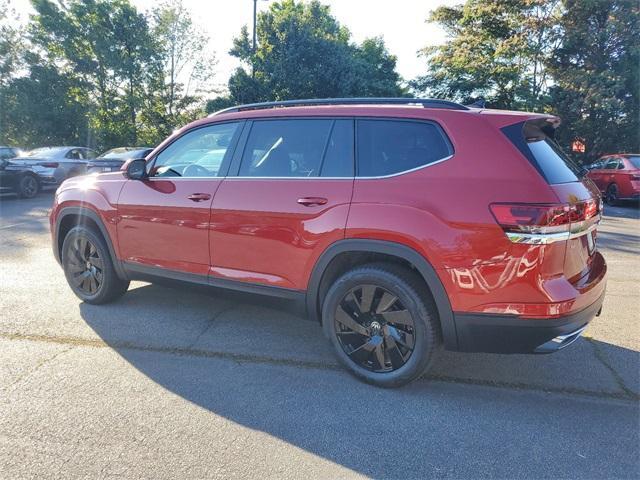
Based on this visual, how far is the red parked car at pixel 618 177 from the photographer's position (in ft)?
43.9

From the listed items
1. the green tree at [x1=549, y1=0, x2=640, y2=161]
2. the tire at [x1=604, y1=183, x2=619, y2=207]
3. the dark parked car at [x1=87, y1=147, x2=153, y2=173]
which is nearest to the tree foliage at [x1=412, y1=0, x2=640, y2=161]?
the green tree at [x1=549, y1=0, x2=640, y2=161]

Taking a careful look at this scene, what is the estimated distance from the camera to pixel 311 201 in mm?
3096

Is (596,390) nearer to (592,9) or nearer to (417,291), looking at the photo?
(417,291)

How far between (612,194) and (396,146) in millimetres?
→ 14175

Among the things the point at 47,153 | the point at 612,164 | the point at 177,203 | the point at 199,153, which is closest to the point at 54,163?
the point at 47,153

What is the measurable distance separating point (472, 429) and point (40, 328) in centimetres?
347

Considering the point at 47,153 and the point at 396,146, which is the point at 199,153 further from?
the point at 47,153

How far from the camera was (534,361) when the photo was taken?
344 cm

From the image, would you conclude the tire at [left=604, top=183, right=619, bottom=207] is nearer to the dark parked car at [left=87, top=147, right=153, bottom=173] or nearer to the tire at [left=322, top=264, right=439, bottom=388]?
the dark parked car at [left=87, top=147, right=153, bottom=173]

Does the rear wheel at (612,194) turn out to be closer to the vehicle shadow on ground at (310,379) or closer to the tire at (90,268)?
the vehicle shadow on ground at (310,379)

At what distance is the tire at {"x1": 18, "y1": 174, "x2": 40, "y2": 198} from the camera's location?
13000 mm

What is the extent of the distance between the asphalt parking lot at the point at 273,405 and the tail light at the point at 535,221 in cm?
109

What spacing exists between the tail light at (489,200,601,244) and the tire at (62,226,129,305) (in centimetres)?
344

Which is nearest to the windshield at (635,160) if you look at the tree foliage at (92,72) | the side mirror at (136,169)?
the side mirror at (136,169)
